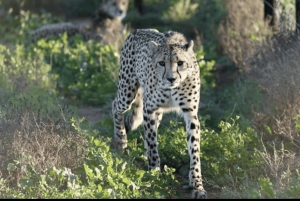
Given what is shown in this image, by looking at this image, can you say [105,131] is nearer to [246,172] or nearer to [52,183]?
[246,172]

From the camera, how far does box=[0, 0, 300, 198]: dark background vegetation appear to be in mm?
5703

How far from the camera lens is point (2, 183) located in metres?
5.59

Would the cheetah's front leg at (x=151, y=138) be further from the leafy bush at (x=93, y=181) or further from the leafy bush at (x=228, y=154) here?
the leafy bush at (x=228, y=154)

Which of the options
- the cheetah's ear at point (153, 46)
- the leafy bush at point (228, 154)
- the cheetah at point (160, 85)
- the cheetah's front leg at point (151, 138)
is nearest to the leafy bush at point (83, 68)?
the cheetah at point (160, 85)

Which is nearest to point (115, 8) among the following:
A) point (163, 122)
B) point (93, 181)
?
point (163, 122)

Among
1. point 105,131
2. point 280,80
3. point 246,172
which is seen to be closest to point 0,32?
point 105,131

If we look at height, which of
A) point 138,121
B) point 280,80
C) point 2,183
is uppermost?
point 280,80

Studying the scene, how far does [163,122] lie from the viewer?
842 centimetres

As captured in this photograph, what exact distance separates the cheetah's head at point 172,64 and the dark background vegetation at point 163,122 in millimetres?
751

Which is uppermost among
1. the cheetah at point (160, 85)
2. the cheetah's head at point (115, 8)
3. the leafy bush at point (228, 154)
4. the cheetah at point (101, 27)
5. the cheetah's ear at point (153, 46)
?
the cheetah's head at point (115, 8)

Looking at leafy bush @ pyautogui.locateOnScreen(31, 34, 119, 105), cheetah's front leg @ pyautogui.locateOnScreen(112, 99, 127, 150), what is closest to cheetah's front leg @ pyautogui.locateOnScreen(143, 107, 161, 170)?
cheetah's front leg @ pyautogui.locateOnScreen(112, 99, 127, 150)

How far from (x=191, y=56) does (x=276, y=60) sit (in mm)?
2255

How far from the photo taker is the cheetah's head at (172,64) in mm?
6395

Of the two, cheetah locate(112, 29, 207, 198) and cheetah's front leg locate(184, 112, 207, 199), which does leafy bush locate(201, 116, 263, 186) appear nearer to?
cheetah's front leg locate(184, 112, 207, 199)
